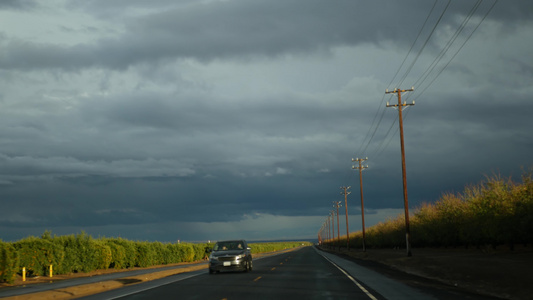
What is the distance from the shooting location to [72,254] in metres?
34.6

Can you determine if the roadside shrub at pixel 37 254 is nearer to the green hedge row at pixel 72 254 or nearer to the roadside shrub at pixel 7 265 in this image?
the green hedge row at pixel 72 254

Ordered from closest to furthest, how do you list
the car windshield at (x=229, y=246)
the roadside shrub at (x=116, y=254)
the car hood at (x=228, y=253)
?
the car hood at (x=228, y=253) < the car windshield at (x=229, y=246) < the roadside shrub at (x=116, y=254)

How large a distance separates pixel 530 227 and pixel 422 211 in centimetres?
3831

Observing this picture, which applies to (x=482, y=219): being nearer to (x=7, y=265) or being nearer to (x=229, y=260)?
(x=229, y=260)

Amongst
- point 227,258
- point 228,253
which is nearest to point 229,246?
point 228,253

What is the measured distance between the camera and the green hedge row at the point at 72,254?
26.4 meters

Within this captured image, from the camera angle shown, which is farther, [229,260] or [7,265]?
[229,260]

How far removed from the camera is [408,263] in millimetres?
35156

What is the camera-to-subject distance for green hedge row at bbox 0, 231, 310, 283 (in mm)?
26359

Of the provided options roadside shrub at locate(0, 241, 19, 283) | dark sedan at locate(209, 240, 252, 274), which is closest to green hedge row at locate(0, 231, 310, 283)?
roadside shrub at locate(0, 241, 19, 283)

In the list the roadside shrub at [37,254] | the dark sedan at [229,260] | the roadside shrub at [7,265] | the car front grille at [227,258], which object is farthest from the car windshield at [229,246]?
the roadside shrub at [7,265]

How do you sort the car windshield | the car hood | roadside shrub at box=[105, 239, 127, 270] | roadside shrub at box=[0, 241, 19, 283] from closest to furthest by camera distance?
roadside shrub at box=[0, 241, 19, 283] < the car hood < the car windshield < roadside shrub at box=[105, 239, 127, 270]

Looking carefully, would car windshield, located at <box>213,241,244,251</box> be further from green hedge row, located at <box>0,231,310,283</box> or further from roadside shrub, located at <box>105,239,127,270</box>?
roadside shrub, located at <box>105,239,127,270</box>

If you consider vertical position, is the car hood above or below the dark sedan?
above
